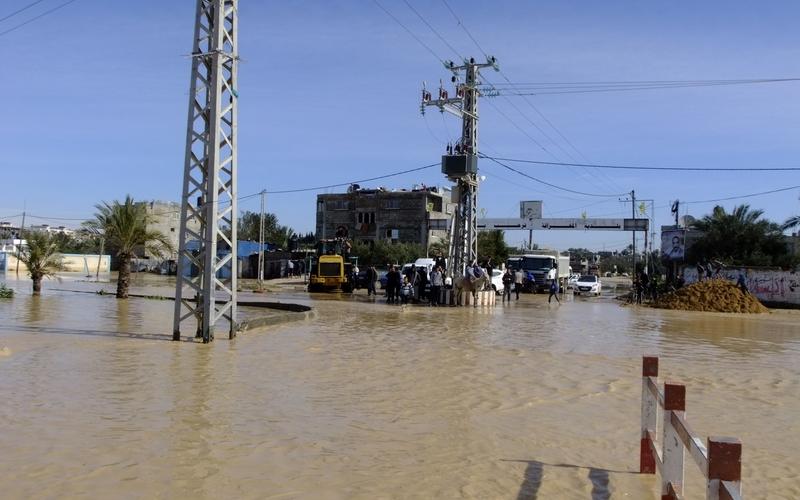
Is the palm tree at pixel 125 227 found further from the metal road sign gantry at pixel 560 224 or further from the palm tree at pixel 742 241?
the metal road sign gantry at pixel 560 224

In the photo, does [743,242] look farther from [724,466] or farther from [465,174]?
[724,466]

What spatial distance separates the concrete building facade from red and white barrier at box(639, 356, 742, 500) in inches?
2816

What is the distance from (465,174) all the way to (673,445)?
27.4 m

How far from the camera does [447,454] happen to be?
673 cm

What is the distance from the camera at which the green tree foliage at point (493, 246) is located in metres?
78.9

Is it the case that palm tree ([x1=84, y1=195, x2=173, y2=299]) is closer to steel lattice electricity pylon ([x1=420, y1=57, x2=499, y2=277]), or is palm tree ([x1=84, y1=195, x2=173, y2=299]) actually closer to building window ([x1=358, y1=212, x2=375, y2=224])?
steel lattice electricity pylon ([x1=420, y1=57, x2=499, y2=277])

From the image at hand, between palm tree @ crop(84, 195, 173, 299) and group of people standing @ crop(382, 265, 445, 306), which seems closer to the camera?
palm tree @ crop(84, 195, 173, 299)

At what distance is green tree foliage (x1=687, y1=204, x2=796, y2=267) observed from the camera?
49625 millimetres

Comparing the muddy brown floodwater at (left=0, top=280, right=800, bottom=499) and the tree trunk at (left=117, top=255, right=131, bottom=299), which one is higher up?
the tree trunk at (left=117, top=255, right=131, bottom=299)

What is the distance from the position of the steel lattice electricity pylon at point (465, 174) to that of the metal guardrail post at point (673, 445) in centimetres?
2716

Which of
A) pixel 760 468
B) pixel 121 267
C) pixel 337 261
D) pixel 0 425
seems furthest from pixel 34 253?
pixel 760 468

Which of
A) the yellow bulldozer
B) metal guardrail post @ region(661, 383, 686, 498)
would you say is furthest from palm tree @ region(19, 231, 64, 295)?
metal guardrail post @ region(661, 383, 686, 498)

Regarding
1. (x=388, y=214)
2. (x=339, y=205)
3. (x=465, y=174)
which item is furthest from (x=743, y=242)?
(x=339, y=205)

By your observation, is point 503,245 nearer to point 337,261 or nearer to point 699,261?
point 699,261
